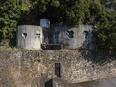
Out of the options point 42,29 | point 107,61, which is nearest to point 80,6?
point 42,29

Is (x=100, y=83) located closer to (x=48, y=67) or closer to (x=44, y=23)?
(x=48, y=67)

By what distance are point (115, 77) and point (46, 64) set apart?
36.4 feet

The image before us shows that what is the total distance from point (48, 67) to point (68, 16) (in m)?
8.13

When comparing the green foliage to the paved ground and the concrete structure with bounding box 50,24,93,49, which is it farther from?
the paved ground

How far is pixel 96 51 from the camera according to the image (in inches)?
585

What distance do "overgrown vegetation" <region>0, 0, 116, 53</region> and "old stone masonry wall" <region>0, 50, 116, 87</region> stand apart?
3.00 metres

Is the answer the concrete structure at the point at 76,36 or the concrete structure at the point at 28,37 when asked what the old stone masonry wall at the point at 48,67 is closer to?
the concrete structure at the point at 76,36

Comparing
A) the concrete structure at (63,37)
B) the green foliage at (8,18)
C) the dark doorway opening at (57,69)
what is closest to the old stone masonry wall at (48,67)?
the dark doorway opening at (57,69)

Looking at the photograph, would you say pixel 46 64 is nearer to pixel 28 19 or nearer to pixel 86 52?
pixel 86 52

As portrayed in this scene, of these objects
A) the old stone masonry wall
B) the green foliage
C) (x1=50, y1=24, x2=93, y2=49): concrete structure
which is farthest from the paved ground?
the green foliage

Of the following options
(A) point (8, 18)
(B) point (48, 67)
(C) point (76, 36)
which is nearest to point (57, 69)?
(B) point (48, 67)

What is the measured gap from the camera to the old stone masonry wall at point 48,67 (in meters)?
12.6

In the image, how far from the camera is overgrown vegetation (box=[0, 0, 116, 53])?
558 inches

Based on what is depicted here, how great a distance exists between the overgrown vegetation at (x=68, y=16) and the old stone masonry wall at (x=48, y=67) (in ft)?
9.85
